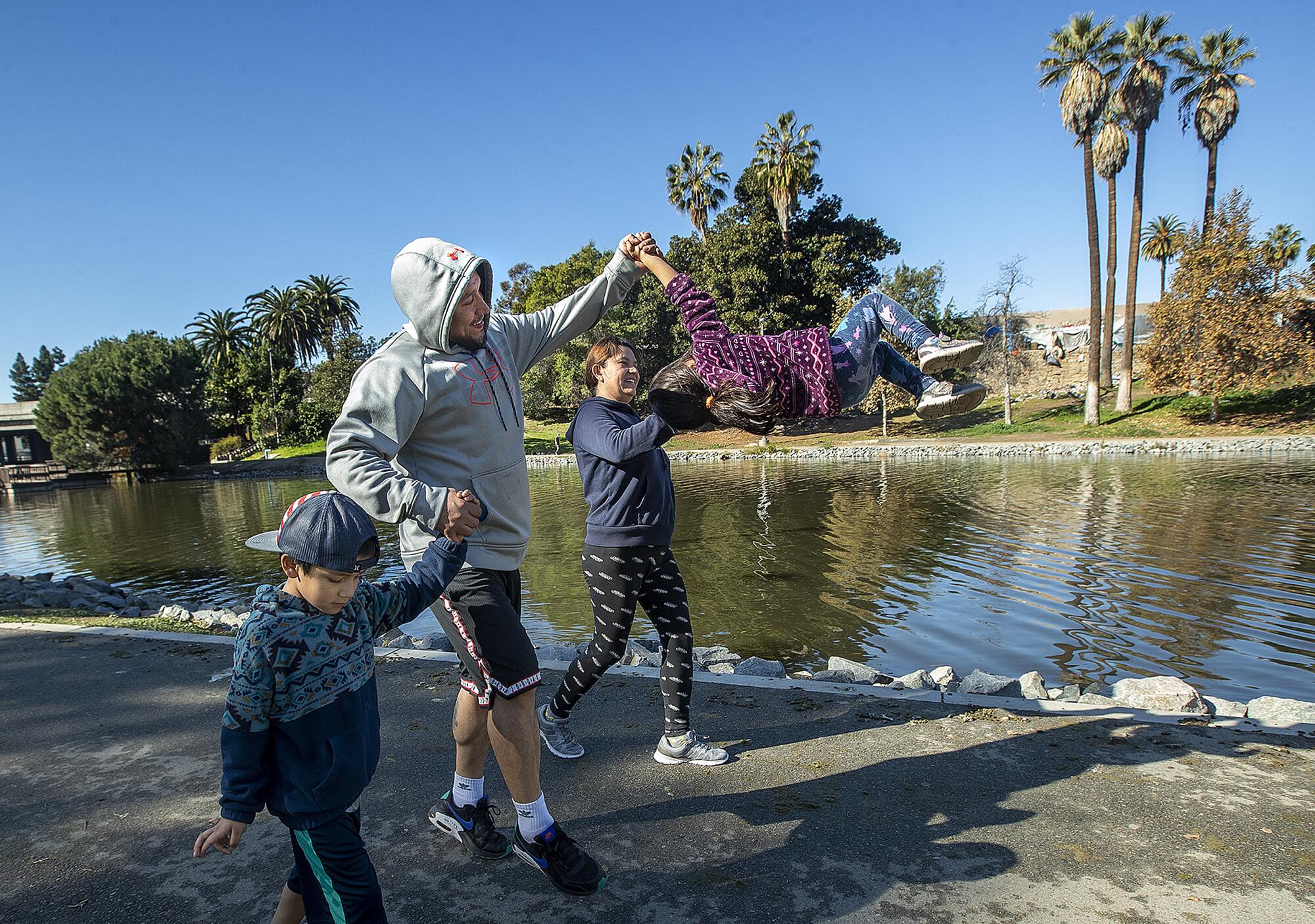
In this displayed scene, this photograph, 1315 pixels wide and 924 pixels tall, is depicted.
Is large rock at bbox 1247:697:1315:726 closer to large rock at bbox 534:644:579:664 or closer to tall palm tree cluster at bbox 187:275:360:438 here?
large rock at bbox 534:644:579:664

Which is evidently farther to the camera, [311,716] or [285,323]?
[285,323]

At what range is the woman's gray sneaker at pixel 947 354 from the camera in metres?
3.15

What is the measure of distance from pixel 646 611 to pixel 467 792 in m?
1.14

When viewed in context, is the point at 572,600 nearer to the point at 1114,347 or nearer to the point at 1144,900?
the point at 1144,900

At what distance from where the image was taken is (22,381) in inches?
4732

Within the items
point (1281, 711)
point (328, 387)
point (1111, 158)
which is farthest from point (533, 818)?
point (328, 387)

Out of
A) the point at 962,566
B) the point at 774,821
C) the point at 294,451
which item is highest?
the point at 774,821

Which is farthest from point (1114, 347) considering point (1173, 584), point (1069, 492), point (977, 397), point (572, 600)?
point (977, 397)

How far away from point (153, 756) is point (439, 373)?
2.84 metres

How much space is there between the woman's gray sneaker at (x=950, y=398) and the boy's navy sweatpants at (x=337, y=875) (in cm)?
264

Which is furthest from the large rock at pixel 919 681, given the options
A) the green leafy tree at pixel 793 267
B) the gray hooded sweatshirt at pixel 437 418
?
the green leafy tree at pixel 793 267

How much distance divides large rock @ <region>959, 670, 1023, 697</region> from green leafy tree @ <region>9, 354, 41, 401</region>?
146695 mm

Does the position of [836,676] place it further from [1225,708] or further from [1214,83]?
[1214,83]

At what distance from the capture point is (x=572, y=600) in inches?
397
